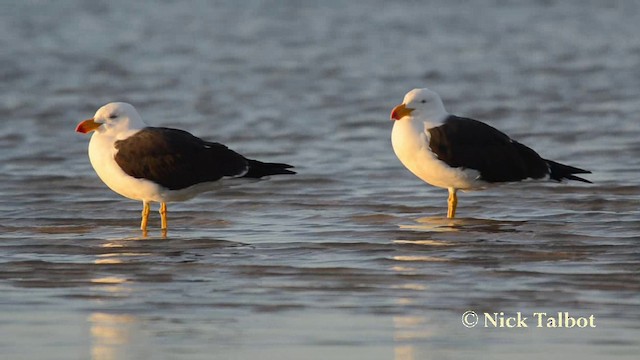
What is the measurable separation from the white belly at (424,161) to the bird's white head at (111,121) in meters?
2.04

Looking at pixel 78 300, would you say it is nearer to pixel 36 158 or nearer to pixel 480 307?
pixel 480 307

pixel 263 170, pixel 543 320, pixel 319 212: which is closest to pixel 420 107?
pixel 319 212

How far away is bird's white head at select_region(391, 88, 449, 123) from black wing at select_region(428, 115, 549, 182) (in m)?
0.13

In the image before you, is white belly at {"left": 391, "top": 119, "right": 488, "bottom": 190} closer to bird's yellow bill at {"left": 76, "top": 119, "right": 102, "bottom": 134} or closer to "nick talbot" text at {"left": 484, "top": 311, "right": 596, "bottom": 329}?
bird's yellow bill at {"left": 76, "top": 119, "right": 102, "bottom": 134}

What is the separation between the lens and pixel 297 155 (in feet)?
49.3

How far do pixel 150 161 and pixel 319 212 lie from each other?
166 cm

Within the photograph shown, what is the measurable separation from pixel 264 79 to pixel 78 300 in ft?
41.8

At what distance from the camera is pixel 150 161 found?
10.9 metres

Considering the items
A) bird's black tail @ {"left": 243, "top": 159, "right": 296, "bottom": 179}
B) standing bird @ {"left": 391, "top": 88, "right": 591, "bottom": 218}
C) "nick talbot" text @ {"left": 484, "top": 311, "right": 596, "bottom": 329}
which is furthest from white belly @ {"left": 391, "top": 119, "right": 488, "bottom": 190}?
"nick talbot" text @ {"left": 484, "top": 311, "right": 596, "bottom": 329}

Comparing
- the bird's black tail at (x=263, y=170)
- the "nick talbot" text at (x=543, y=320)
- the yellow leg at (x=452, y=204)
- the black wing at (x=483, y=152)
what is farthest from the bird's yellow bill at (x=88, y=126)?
the "nick talbot" text at (x=543, y=320)

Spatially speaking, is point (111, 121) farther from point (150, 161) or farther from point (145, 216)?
point (145, 216)

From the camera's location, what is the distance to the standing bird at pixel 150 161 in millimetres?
10836

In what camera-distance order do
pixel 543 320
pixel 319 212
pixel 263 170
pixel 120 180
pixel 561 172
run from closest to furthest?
pixel 543 320 < pixel 120 180 < pixel 263 170 < pixel 319 212 < pixel 561 172

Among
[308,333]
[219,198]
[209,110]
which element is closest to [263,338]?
[308,333]
